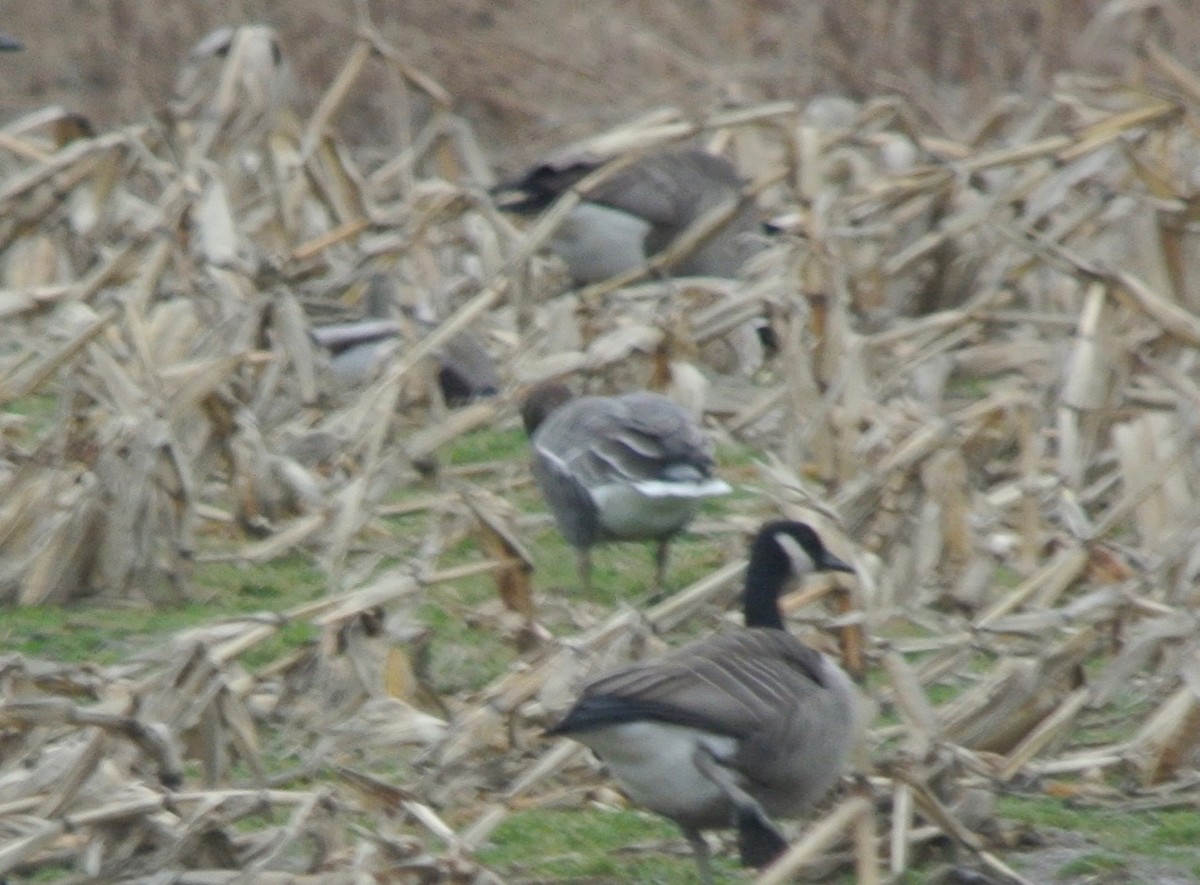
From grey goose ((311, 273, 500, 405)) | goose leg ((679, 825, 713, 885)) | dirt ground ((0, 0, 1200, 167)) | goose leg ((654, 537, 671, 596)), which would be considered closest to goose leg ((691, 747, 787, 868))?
goose leg ((679, 825, 713, 885))

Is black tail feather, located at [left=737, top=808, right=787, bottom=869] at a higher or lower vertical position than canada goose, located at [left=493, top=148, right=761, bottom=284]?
higher

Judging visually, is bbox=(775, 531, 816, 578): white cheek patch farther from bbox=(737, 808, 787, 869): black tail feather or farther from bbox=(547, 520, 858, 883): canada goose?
bbox=(737, 808, 787, 869): black tail feather

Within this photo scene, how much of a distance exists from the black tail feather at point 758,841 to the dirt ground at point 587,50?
12.0 metres

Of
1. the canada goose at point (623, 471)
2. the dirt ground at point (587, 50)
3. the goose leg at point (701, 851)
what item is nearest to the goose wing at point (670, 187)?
the canada goose at point (623, 471)

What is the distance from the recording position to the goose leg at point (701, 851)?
5336 mm

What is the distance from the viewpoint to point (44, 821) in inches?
203

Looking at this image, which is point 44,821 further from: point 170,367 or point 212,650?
point 170,367

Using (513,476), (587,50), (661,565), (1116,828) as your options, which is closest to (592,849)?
(1116,828)

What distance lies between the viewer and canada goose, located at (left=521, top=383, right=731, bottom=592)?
7871 millimetres

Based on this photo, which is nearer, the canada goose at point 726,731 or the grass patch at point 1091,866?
the canada goose at point 726,731

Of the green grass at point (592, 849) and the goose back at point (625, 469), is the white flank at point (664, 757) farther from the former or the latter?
the goose back at point (625, 469)

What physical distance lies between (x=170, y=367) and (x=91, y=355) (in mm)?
1036

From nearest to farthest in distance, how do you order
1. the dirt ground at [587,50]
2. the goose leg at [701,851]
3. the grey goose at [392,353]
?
the goose leg at [701,851] → the grey goose at [392,353] → the dirt ground at [587,50]

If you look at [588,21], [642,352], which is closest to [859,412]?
[642,352]
